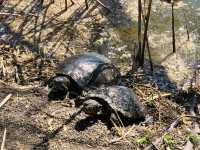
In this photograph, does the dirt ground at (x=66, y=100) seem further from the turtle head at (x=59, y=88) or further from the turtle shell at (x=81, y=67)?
the turtle shell at (x=81, y=67)

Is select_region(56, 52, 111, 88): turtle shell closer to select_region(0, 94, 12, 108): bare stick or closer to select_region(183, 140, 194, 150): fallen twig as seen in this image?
select_region(0, 94, 12, 108): bare stick

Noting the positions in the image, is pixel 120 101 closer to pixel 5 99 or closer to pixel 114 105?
pixel 114 105

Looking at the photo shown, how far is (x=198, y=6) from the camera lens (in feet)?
25.5

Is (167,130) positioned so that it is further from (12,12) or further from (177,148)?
(12,12)

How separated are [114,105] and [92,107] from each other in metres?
0.26

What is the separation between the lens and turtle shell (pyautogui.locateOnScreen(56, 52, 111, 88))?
585 cm

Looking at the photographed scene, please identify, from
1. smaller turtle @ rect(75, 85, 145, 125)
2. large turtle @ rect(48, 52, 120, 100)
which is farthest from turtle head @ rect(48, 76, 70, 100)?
smaller turtle @ rect(75, 85, 145, 125)

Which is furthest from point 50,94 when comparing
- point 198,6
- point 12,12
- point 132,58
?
point 198,6

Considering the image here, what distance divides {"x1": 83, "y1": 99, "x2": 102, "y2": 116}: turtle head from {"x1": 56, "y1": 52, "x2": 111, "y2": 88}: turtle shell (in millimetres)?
→ 480

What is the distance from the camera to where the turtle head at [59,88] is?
5.74 metres

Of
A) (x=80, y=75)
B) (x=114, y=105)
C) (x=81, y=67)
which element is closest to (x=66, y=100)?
(x=80, y=75)

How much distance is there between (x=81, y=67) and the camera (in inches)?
234

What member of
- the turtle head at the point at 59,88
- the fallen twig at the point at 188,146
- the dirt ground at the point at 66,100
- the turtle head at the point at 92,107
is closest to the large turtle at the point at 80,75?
the turtle head at the point at 59,88

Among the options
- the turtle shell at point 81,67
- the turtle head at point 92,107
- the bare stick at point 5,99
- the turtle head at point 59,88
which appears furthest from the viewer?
the turtle shell at point 81,67
